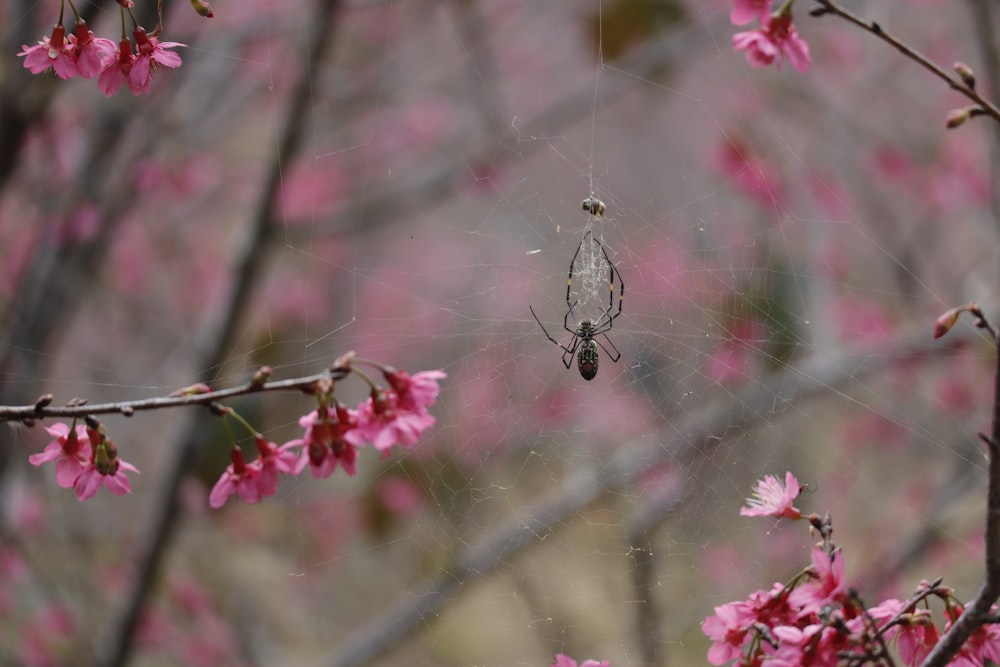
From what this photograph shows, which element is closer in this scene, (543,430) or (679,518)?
(679,518)

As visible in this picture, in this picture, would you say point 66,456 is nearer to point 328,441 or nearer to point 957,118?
point 328,441

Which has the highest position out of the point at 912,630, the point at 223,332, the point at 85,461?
the point at 912,630

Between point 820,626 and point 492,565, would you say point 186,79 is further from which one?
point 820,626

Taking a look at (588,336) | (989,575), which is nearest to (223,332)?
(588,336)

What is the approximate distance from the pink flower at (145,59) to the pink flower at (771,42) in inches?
38.6

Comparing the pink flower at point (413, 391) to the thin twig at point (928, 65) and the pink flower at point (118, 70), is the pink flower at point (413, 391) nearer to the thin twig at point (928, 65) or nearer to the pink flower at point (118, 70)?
the pink flower at point (118, 70)

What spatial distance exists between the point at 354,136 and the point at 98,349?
2.39 metres

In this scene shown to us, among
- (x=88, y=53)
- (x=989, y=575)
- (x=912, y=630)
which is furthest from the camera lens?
(x=88, y=53)

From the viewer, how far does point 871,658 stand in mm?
1232

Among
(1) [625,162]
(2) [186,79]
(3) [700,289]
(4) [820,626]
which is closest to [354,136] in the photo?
(2) [186,79]

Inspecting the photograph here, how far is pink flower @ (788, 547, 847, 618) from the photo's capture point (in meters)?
1.37

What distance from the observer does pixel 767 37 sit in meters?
1.65

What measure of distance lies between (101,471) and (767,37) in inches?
51.5

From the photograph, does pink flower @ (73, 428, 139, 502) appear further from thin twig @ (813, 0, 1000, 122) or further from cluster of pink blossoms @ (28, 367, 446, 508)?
thin twig @ (813, 0, 1000, 122)
